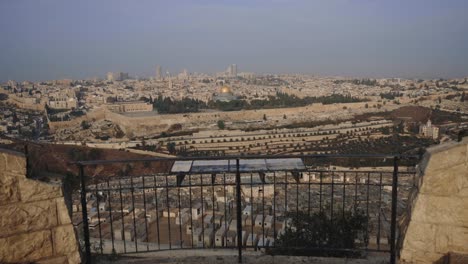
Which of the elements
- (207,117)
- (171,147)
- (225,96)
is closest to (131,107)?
(207,117)

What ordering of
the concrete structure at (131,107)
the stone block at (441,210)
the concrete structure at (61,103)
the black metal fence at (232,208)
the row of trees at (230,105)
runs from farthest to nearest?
the concrete structure at (61,103)
the concrete structure at (131,107)
the row of trees at (230,105)
the black metal fence at (232,208)
the stone block at (441,210)

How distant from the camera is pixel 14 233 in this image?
2309mm

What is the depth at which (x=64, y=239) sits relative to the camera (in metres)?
2.43

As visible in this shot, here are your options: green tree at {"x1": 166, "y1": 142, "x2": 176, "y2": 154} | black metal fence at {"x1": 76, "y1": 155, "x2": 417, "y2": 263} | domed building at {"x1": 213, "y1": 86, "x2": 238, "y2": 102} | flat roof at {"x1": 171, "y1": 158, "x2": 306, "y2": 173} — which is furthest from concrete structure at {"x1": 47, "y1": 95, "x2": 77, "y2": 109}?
flat roof at {"x1": 171, "y1": 158, "x2": 306, "y2": 173}

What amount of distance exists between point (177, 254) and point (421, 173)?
7.16ft

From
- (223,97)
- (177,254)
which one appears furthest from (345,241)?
(223,97)

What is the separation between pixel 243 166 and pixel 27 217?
1567 millimetres

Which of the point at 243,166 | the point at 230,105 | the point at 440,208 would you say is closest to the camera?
the point at 440,208

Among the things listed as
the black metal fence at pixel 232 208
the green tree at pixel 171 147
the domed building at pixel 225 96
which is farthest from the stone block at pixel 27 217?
the domed building at pixel 225 96

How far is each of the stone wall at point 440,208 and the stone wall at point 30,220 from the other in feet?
7.24

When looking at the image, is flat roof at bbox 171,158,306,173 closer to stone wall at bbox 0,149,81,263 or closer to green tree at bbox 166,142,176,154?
stone wall at bbox 0,149,81,263

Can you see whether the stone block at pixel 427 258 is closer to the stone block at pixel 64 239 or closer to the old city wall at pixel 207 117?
the stone block at pixel 64 239

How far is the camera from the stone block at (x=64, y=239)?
2.41m

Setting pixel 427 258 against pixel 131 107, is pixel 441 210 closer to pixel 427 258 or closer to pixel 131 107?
pixel 427 258
